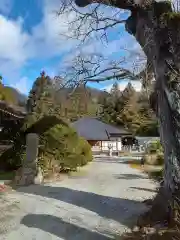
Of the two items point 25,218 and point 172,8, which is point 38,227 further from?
point 172,8

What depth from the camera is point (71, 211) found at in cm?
1012

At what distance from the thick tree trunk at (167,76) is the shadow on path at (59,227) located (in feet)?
5.99

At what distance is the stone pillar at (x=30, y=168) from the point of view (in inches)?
620

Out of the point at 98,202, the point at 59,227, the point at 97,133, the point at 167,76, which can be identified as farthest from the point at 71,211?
the point at 97,133

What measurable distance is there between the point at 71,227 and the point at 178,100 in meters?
3.83

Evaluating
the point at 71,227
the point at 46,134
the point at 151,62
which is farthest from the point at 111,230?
the point at 46,134

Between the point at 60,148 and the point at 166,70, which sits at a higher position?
the point at 166,70

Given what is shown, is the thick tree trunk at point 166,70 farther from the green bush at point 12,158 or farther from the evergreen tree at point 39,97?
the evergreen tree at point 39,97

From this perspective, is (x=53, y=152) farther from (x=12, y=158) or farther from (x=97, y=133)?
(x=97, y=133)

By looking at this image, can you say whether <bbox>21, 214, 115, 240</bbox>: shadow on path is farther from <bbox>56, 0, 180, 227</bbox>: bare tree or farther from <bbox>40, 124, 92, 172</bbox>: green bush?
<bbox>40, 124, 92, 172</bbox>: green bush

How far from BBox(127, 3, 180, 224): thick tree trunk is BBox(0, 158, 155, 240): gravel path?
179 centimetres

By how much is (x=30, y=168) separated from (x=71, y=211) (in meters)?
6.54

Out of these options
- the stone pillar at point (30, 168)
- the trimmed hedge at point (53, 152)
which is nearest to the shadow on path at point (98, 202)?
the stone pillar at point (30, 168)

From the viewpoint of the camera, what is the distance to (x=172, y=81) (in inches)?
302
